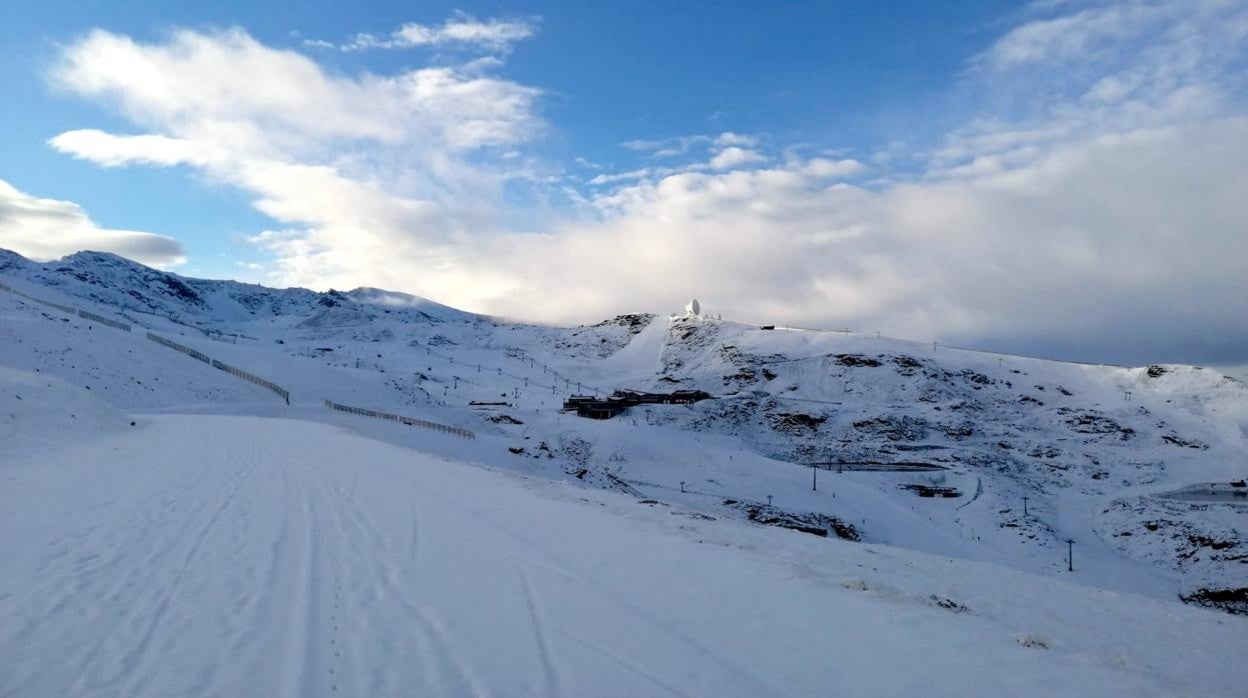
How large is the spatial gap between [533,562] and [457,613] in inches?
119

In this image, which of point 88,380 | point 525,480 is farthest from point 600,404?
point 525,480

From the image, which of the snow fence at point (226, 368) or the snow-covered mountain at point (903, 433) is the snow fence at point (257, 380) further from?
the snow-covered mountain at point (903, 433)

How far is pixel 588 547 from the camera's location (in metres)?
12.9

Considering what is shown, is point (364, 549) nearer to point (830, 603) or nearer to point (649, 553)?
point (649, 553)

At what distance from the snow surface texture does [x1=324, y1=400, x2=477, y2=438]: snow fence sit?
269cm

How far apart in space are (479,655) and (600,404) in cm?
6546

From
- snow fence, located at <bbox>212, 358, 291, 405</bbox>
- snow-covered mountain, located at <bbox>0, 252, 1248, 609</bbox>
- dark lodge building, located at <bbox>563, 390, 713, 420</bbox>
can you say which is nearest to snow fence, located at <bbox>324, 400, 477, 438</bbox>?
snow fence, located at <bbox>212, 358, 291, 405</bbox>

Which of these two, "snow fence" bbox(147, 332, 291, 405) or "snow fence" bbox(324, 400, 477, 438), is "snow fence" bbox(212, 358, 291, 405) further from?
"snow fence" bbox(324, 400, 477, 438)

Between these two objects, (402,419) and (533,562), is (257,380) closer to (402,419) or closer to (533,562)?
(402,419)

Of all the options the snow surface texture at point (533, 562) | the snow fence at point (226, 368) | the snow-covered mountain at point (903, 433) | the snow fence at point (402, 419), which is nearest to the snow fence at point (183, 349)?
the snow fence at point (226, 368)

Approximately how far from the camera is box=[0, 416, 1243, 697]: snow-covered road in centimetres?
655

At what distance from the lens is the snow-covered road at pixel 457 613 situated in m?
6.55

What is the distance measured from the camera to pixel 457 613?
8398 mm

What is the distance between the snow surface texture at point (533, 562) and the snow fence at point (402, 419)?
269cm
